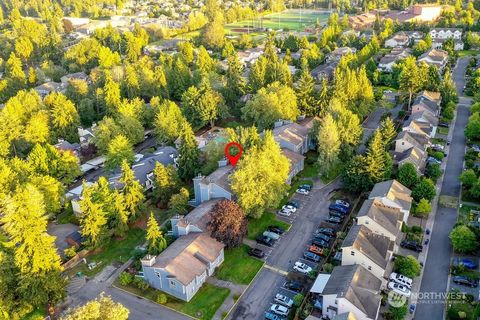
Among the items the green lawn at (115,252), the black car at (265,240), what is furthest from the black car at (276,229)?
the green lawn at (115,252)

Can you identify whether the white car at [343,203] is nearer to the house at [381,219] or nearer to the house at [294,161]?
the house at [381,219]

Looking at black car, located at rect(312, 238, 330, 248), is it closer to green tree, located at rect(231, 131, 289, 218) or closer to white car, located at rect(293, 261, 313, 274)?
white car, located at rect(293, 261, 313, 274)

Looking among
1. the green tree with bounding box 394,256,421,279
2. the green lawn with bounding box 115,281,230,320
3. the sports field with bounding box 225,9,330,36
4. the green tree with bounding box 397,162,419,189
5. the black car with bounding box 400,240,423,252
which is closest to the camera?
the green lawn with bounding box 115,281,230,320

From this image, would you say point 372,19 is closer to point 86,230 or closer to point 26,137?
point 26,137

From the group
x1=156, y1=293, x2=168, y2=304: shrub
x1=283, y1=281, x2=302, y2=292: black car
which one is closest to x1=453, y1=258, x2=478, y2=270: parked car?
x1=283, y1=281, x2=302, y2=292: black car

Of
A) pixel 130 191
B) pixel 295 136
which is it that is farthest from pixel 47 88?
pixel 295 136

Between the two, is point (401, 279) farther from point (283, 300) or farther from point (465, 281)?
point (283, 300)
